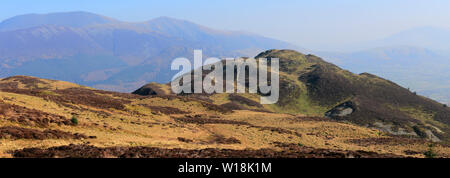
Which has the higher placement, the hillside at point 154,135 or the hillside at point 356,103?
the hillside at point 154,135

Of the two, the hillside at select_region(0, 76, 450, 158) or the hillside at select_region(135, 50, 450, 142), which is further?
the hillside at select_region(135, 50, 450, 142)

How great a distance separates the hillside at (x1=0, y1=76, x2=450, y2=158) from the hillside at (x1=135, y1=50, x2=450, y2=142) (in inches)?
2375

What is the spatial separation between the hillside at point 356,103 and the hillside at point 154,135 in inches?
2375

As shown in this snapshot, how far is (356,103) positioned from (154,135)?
123m

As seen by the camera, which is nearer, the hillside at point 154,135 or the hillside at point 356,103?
the hillside at point 154,135

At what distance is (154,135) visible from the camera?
36250mm

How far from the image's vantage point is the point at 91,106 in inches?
1941

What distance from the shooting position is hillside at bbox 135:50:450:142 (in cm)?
11294

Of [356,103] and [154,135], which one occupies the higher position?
[154,135]

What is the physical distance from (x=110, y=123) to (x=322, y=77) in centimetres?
15831

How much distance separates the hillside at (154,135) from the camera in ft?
75.7

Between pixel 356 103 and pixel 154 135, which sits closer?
pixel 154 135
